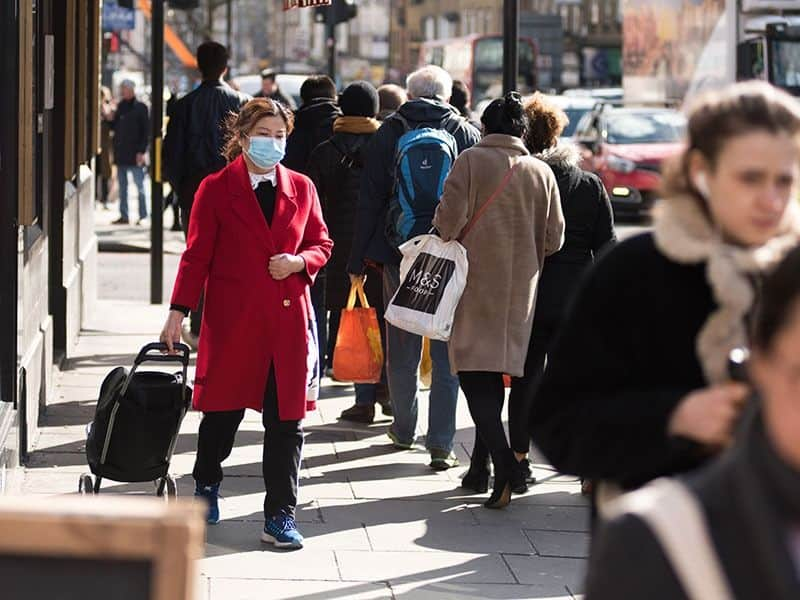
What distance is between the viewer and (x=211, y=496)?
7203 mm

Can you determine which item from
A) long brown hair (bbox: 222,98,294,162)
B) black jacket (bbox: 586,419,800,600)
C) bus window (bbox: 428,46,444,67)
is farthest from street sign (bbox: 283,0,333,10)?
bus window (bbox: 428,46,444,67)

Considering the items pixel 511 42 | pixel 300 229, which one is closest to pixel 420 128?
pixel 511 42

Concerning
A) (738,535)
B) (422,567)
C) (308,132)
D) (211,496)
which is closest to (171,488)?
(211,496)

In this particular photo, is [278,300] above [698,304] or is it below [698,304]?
below

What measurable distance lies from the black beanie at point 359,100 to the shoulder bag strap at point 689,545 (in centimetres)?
784

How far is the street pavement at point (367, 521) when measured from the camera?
6406mm

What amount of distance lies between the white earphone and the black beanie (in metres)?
6.95

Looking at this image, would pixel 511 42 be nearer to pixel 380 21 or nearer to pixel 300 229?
pixel 300 229

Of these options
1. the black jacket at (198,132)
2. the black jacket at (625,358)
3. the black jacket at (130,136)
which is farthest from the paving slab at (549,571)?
the black jacket at (130,136)

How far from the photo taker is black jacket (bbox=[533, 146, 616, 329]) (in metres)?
7.96

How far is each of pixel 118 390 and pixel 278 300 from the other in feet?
2.22

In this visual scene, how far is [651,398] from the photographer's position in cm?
301

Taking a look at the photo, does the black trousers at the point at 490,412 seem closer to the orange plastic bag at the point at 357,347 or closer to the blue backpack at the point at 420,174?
the blue backpack at the point at 420,174

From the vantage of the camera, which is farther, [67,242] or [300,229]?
[67,242]
